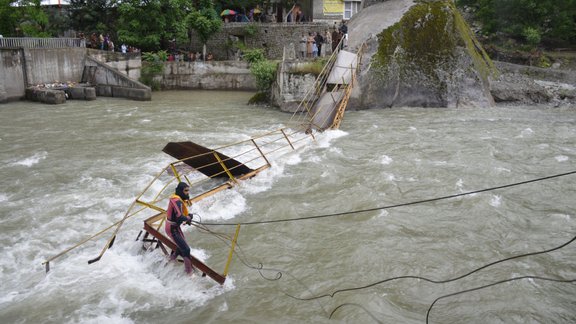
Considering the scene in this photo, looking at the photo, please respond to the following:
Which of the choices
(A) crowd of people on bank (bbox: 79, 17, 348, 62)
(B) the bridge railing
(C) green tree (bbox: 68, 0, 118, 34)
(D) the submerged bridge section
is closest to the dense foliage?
(A) crowd of people on bank (bbox: 79, 17, 348, 62)

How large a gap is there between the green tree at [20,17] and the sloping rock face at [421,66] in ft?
64.1

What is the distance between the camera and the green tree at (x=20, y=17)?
26.4 meters

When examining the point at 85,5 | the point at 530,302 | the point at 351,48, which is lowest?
the point at 530,302

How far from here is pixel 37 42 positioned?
2473cm

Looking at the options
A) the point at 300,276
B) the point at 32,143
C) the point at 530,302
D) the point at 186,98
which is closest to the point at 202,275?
the point at 300,276

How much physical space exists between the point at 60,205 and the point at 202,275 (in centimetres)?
482

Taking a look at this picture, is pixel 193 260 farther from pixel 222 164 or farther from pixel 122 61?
pixel 122 61

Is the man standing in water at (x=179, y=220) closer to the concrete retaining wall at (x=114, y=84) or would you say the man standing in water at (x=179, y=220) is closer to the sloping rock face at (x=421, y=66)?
the sloping rock face at (x=421, y=66)

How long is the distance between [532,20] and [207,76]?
1920cm

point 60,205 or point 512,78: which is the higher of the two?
point 512,78

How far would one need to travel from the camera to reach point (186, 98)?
26.1 m

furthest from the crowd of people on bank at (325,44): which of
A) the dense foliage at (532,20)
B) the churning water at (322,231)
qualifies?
the dense foliage at (532,20)

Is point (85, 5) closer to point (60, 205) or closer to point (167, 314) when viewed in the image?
point (60, 205)

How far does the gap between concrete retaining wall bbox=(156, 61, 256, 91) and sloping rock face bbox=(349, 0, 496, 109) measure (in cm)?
1083
